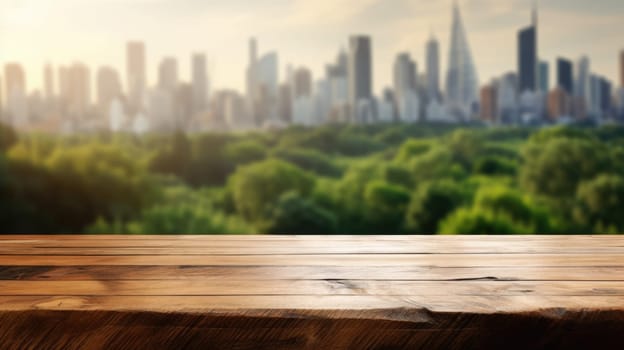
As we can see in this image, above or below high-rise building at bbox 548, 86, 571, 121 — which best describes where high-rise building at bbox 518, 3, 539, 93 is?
above

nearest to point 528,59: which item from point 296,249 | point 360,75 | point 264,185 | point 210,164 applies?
point 360,75

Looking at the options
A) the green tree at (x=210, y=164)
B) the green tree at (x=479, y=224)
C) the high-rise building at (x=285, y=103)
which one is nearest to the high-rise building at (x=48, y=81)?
the green tree at (x=210, y=164)

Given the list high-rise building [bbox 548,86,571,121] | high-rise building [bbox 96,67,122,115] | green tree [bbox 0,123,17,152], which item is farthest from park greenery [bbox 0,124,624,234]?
high-rise building [bbox 96,67,122,115]

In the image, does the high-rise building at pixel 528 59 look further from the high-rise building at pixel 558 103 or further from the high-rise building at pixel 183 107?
the high-rise building at pixel 183 107

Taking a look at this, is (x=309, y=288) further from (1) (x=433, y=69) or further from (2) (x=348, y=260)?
(1) (x=433, y=69)

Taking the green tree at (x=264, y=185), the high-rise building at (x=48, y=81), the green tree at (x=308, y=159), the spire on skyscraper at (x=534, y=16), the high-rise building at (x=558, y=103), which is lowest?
the green tree at (x=264, y=185)

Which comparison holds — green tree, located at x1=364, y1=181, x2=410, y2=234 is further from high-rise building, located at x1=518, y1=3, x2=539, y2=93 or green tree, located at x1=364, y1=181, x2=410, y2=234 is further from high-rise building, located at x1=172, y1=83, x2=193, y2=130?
high-rise building, located at x1=172, y1=83, x2=193, y2=130
